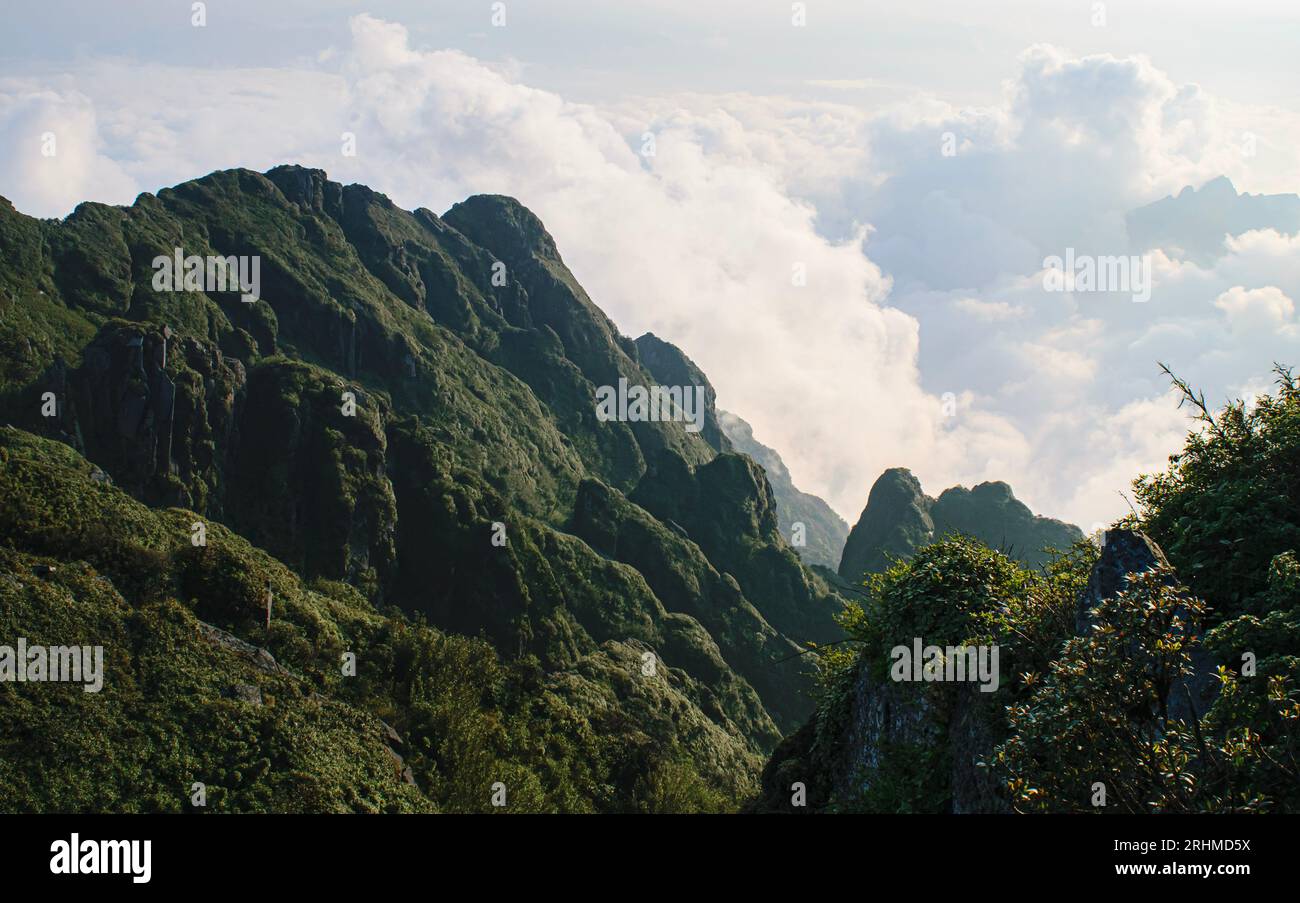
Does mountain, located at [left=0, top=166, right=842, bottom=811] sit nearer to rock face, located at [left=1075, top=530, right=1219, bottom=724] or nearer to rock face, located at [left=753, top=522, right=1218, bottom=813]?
rock face, located at [left=753, top=522, right=1218, bottom=813]

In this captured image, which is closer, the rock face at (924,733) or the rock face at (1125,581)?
the rock face at (1125,581)

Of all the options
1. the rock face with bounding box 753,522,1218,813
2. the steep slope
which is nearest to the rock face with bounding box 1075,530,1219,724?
the rock face with bounding box 753,522,1218,813

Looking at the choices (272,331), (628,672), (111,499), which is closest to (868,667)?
(111,499)

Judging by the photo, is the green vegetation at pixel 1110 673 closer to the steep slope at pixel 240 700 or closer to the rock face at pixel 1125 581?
the rock face at pixel 1125 581

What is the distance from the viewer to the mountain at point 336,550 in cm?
5097

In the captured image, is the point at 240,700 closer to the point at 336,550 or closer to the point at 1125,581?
the point at 1125,581

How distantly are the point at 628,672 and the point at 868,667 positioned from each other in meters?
88.7

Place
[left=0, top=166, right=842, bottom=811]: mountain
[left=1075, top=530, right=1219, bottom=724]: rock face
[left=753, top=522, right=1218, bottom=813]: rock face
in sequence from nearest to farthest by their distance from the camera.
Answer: [left=1075, top=530, right=1219, bottom=724]: rock face → [left=753, top=522, right=1218, bottom=813]: rock face → [left=0, top=166, right=842, bottom=811]: mountain

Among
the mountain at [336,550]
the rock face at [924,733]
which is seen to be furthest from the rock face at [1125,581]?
the mountain at [336,550]

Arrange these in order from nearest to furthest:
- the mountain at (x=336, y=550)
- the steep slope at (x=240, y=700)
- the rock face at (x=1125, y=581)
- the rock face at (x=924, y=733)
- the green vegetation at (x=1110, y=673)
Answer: the green vegetation at (x=1110, y=673) < the rock face at (x=1125, y=581) < the rock face at (x=924, y=733) < the steep slope at (x=240, y=700) < the mountain at (x=336, y=550)

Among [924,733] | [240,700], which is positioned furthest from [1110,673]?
[240,700]

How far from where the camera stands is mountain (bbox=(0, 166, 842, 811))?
167ft

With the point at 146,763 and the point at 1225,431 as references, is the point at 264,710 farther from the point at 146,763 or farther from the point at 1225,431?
the point at 1225,431
